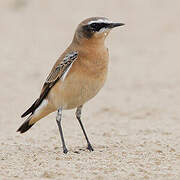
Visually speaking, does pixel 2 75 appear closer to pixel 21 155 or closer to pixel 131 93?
pixel 131 93

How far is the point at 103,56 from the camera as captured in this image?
25.3ft

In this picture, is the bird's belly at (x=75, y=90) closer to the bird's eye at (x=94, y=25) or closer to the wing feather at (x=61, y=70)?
the wing feather at (x=61, y=70)

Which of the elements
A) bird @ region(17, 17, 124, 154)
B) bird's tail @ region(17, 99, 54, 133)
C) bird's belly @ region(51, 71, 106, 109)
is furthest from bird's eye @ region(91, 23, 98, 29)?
bird's tail @ region(17, 99, 54, 133)

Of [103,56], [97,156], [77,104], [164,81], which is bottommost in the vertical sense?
[164,81]

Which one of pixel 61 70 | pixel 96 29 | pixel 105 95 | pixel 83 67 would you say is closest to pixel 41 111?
pixel 61 70

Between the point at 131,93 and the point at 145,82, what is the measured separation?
102 cm

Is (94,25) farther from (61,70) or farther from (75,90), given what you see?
(75,90)

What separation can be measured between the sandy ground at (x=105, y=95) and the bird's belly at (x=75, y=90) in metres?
0.70

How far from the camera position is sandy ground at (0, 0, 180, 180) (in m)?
6.88

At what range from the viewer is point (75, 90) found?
25.1 feet

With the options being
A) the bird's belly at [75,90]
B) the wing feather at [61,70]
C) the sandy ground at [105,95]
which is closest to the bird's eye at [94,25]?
the wing feather at [61,70]

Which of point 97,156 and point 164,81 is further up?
point 97,156

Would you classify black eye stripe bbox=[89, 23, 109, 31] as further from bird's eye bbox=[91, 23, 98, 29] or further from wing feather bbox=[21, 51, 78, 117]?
wing feather bbox=[21, 51, 78, 117]

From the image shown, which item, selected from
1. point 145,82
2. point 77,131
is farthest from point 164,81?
point 77,131
